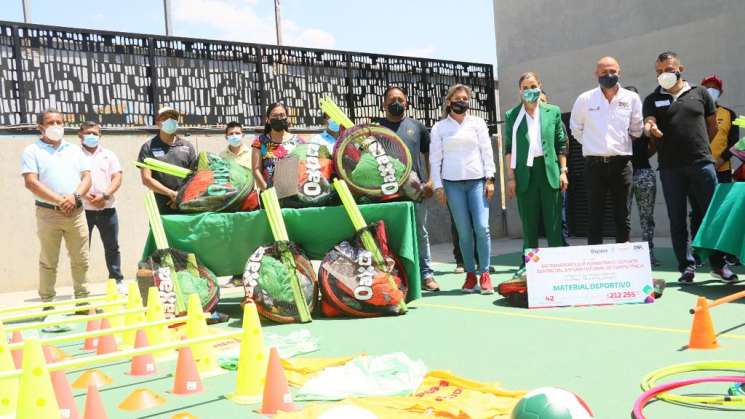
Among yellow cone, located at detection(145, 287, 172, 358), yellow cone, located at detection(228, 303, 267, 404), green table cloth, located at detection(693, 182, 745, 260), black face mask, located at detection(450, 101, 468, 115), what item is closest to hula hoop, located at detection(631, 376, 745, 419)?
yellow cone, located at detection(228, 303, 267, 404)

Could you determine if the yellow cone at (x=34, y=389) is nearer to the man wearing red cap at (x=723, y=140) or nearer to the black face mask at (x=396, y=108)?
the black face mask at (x=396, y=108)

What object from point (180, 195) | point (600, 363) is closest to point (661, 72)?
point (600, 363)

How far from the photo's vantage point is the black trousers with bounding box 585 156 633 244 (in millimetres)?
6766

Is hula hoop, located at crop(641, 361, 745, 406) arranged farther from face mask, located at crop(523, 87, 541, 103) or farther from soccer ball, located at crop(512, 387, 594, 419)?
face mask, located at crop(523, 87, 541, 103)

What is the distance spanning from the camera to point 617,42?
1224 centimetres

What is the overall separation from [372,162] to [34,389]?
389 cm

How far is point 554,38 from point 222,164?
884 centimetres

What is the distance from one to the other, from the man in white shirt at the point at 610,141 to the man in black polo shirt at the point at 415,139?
1697mm

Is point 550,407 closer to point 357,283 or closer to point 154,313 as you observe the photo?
point 154,313

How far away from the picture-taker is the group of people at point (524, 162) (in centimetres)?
662

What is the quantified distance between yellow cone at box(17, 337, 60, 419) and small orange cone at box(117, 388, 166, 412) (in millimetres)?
638

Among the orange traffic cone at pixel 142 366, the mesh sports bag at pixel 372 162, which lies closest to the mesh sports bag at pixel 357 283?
the mesh sports bag at pixel 372 162

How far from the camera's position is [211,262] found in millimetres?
6441

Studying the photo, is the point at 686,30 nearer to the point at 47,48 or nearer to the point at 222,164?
the point at 222,164
